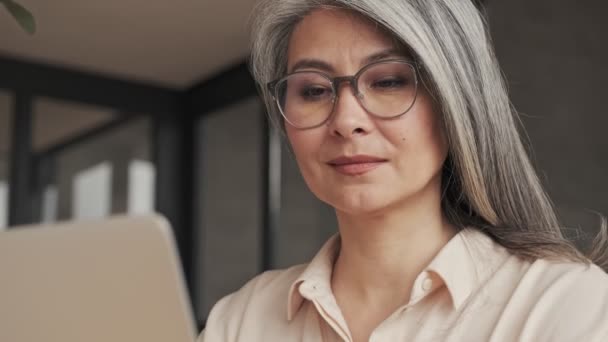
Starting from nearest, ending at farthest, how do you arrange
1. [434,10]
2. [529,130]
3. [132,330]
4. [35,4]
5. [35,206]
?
[132,330] < [434,10] < [529,130] < [35,4] < [35,206]

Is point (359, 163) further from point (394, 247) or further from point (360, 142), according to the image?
point (394, 247)

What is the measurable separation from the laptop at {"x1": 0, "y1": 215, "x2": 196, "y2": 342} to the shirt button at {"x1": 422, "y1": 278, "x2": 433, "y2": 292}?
58cm

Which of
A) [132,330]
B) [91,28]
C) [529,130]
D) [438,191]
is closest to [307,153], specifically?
[438,191]

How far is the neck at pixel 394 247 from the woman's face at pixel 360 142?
0.07 feet

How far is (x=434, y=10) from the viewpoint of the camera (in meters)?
1.01

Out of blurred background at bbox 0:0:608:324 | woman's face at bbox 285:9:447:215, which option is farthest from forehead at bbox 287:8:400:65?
blurred background at bbox 0:0:608:324

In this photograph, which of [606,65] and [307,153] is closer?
[307,153]

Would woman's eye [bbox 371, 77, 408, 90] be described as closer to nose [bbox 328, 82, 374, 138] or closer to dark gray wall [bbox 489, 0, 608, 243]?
nose [bbox 328, 82, 374, 138]

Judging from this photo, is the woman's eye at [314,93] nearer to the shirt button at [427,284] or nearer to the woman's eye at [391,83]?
the woman's eye at [391,83]

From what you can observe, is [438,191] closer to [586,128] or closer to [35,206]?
[586,128]

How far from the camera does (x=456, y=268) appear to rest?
3.28ft

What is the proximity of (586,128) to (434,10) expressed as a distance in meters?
3.04

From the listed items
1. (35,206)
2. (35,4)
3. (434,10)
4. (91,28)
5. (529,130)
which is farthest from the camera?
(35,206)

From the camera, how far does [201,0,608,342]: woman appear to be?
38.8 inches
